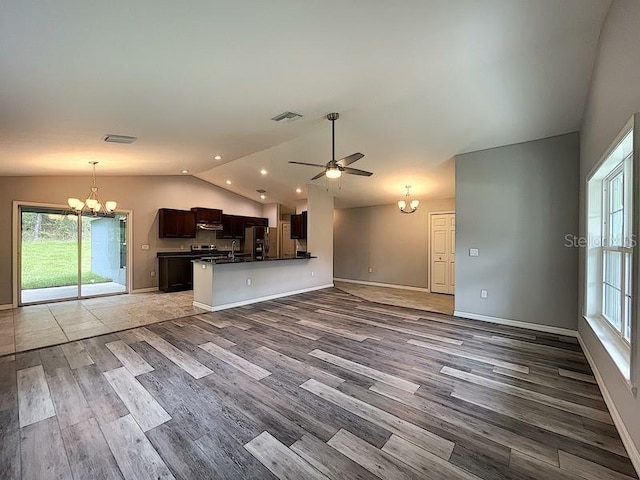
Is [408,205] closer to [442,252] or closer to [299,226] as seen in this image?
[442,252]

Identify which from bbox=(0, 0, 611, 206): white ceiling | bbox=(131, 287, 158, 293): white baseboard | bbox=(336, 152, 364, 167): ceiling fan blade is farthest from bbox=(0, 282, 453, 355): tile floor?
bbox=(336, 152, 364, 167): ceiling fan blade

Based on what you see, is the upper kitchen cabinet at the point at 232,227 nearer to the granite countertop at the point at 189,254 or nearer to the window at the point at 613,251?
the granite countertop at the point at 189,254

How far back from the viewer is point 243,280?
5984mm

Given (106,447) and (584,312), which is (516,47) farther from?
(106,447)

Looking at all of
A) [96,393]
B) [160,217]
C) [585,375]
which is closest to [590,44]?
[585,375]

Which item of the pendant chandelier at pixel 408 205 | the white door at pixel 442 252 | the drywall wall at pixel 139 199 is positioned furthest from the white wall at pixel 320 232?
the drywall wall at pixel 139 199

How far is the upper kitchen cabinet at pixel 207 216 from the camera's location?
27.5 ft

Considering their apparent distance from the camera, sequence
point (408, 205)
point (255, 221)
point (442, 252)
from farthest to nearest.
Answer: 1. point (255, 221)
2. point (442, 252)
3. point (408, 205)

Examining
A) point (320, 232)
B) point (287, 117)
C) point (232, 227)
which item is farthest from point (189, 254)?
point (287, 117)

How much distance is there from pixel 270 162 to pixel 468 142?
400 centimetres

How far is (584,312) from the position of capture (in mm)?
3453

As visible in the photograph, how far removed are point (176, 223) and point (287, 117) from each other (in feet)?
18.4

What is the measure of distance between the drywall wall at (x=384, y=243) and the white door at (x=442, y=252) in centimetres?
18

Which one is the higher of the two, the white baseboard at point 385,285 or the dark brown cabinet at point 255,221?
the dark brown cabinet at point 255,221
